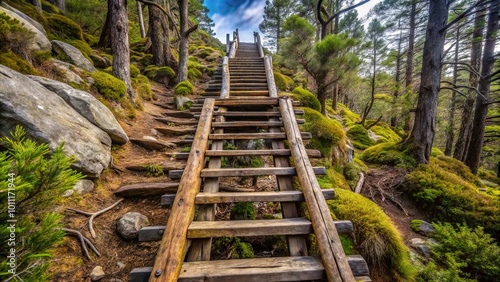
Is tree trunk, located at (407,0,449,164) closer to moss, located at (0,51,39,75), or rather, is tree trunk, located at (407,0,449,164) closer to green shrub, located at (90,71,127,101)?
green shrub, located at (90,71,127,101)

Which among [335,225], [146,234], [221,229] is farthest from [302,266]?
[146,234]

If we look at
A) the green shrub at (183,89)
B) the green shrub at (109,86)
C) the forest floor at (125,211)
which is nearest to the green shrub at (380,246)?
the forest floor at (125,211)

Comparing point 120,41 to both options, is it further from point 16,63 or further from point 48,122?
point 48,122

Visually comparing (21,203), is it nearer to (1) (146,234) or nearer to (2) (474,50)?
(1) (146,234)

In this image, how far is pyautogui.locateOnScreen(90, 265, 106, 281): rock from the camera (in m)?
1.75

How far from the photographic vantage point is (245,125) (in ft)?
10.3

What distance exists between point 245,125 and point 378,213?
2.23 m

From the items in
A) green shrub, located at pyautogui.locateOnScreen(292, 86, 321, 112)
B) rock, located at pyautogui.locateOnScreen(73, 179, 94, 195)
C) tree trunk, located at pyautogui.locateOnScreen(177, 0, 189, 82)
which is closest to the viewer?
rock, located at pyautogui.locateOnScreen(73, 179, 94, 195)

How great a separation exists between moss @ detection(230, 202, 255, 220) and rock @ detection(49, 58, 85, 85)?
414 cm

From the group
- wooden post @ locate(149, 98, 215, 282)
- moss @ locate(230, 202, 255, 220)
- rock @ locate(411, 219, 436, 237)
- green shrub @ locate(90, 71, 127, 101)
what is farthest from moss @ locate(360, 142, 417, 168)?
green shrub @ locate(90, 71, 127, 101)

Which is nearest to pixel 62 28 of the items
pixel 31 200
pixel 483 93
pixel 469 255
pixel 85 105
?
pixel 85 105

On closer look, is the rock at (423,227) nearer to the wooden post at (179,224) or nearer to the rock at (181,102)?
the wooden post at (179,224)

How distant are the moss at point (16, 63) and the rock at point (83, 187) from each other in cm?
224

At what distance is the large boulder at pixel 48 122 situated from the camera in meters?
2.06
